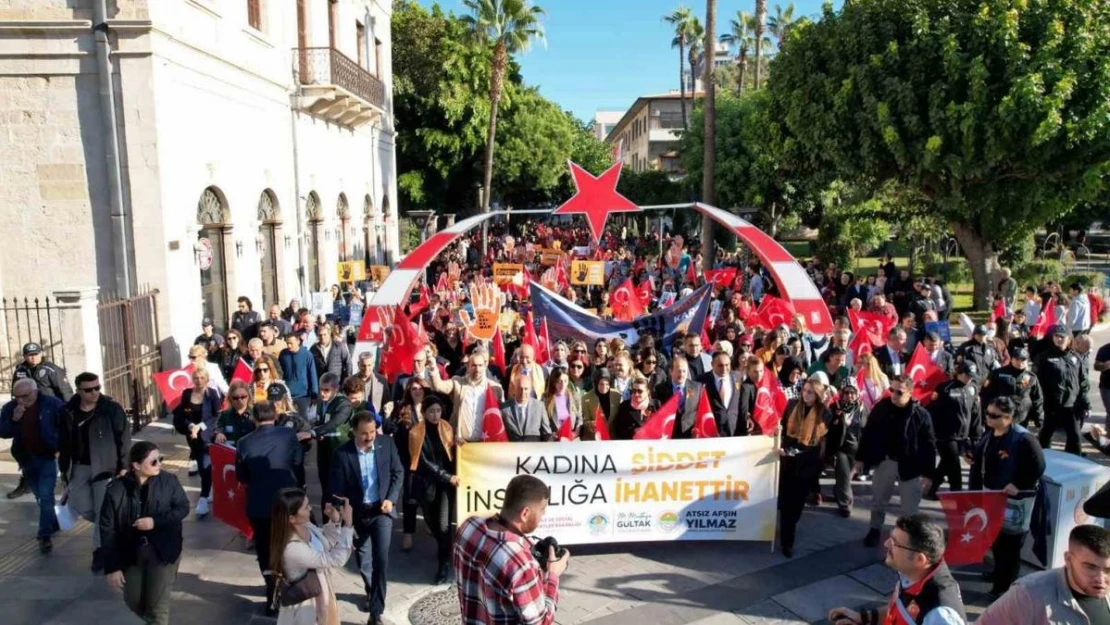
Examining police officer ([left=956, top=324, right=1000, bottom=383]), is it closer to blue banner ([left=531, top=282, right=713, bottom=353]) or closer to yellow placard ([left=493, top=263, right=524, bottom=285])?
blue banner ([left=531, top=282, right=713, bottom=353])

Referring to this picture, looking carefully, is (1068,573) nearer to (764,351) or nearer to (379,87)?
(764,351)

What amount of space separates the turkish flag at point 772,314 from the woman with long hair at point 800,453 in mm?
4677

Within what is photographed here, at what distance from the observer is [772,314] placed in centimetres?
1219

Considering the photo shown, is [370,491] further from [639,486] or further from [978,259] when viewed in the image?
[978,259]

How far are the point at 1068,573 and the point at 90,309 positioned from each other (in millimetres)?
10667

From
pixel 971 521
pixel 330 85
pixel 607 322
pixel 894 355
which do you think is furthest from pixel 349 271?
pixel 971 521

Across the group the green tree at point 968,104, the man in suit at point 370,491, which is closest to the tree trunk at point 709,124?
the green tree at point 968,104

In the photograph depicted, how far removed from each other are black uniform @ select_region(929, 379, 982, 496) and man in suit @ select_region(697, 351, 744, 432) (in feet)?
6.19

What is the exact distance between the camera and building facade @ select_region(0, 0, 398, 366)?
11.7 meters

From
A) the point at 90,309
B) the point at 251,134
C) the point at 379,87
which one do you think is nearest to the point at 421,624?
the point at 90,309

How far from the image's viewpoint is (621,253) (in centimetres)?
2728

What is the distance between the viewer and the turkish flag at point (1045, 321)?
1239 cm

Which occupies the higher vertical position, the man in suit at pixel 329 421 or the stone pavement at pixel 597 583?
the man in suit at pixel 329 421

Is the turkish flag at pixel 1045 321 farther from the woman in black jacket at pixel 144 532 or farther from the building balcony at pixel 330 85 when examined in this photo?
the building balcony at pixel 330 85
